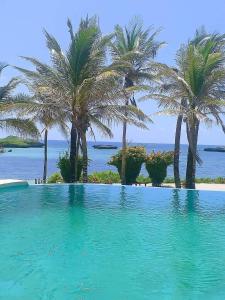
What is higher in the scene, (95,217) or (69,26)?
(69,26)

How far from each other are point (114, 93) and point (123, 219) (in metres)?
8.11

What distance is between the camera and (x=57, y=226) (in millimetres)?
10367

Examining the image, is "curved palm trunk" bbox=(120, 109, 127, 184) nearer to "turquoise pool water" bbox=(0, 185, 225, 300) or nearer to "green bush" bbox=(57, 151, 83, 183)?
"green bush" bbox=(57, 151, 83, 183)

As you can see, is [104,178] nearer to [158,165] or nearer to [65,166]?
[65,166]

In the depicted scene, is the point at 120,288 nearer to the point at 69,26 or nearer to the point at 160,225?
the point at 160,225

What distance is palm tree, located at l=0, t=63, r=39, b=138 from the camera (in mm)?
17875

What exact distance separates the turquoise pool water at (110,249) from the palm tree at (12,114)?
4046 mm

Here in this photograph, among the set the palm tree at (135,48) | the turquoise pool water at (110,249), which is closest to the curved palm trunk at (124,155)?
the palm tree at (135,48)

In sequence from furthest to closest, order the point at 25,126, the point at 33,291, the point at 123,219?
the point at 25,126, the point at 123,219, the point at 33,291

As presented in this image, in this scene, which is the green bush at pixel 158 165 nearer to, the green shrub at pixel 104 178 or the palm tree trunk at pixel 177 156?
the palm tree trunk at pixel 177 156

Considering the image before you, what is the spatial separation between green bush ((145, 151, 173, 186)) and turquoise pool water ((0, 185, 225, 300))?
556cm

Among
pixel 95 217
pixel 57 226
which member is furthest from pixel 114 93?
pixel 57 226

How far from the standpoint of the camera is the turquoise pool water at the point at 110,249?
6.14 meters

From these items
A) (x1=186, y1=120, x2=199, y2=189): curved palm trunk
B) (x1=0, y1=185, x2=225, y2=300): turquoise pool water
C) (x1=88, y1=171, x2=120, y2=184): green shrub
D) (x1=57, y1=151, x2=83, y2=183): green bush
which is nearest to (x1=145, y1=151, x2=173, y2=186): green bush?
(x1=186, y1=120, x2=199, y2=189): curved palm trunk
